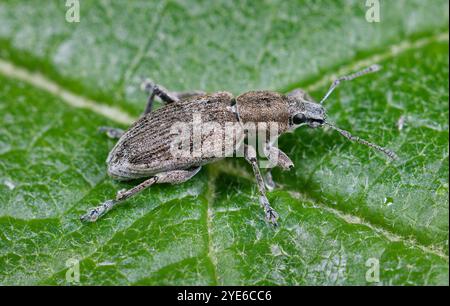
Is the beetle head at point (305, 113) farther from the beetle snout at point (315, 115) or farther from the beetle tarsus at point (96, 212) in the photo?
the beetle tarsus at point (96, 212)

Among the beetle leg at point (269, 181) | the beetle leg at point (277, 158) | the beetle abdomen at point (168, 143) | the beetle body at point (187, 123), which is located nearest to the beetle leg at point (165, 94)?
the beetle body at point (187, 123)

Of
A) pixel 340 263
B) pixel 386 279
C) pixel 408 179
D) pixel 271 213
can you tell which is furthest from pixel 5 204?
pixel 408 179

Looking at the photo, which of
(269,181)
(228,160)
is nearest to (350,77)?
(269,181)

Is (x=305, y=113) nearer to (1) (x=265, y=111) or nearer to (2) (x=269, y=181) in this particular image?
(1) (x=265, y=111)

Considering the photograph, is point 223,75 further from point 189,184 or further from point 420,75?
point 420,75

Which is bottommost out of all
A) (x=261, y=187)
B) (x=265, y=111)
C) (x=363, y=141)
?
(x=261, y=187)

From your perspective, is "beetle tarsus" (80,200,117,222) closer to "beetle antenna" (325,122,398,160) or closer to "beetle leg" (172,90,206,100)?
"beetle leg" (172,90,206,100)
